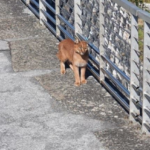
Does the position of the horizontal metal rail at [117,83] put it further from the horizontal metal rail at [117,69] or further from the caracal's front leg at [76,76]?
the caracal's front leg at [76,76]

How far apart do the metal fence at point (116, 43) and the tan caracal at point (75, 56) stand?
14 centimetres

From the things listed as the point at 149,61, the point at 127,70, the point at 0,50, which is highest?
the point at 149,61

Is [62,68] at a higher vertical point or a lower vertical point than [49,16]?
lower

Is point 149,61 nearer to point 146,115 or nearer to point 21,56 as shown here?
point 146,115

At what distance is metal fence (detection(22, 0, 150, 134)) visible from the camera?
6191 millimetres

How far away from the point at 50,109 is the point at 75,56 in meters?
1.08

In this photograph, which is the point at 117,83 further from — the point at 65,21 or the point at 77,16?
the point at 65,21

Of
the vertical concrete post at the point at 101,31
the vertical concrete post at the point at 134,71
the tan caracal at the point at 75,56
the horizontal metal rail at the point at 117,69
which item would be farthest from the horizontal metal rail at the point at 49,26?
the vertical concrete post at the point at 134,71

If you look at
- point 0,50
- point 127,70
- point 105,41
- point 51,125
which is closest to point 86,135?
point 51,125

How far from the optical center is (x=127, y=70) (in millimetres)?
6852

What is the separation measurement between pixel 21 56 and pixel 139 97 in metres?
2.47

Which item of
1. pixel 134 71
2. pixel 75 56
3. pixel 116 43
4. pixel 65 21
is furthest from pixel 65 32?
pixel 134 71

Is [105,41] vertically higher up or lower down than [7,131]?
higher up

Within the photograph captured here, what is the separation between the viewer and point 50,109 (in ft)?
22.7
